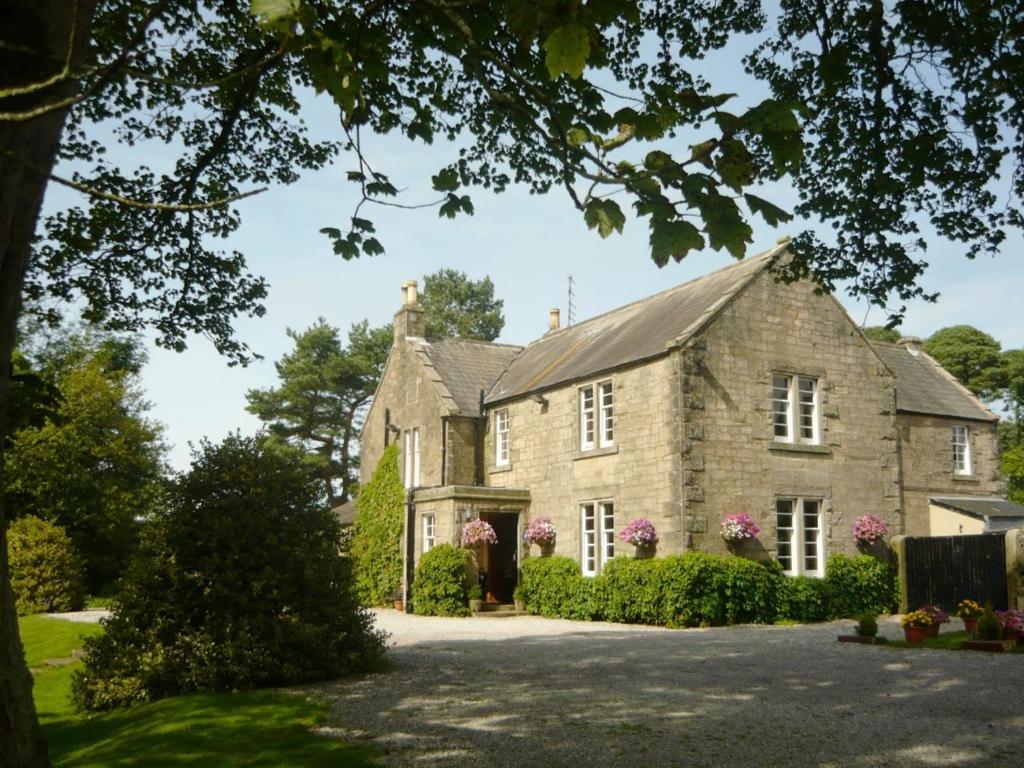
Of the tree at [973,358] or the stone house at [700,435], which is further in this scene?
the tree at [973,358]

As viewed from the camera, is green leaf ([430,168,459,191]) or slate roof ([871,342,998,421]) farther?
slate roof ([871,342,998,421])

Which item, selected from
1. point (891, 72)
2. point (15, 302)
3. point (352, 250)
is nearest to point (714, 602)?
point (891, 72)

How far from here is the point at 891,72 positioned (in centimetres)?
1132

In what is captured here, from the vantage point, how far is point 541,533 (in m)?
24.9

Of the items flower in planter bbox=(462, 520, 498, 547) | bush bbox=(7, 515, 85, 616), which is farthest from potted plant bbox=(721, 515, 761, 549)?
bush bbox=(7, 515, 85, 616)

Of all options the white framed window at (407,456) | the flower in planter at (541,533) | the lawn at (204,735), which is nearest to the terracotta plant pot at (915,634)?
the lawn at (204,735)

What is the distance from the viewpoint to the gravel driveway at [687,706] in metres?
7.79

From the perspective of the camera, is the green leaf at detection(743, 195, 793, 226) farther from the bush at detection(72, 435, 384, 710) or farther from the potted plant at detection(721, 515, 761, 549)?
the potted plant at detection(721, 515, 761, 549)

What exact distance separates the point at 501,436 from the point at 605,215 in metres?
22.8

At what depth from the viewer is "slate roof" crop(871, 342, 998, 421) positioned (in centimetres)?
2778

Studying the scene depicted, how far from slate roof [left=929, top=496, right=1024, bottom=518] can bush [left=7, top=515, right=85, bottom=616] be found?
2534cm

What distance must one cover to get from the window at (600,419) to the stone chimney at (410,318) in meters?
8.70

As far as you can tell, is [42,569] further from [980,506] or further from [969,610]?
[980,506]

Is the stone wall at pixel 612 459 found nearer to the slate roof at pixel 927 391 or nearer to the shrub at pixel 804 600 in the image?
the shrub at pixel 804 600
